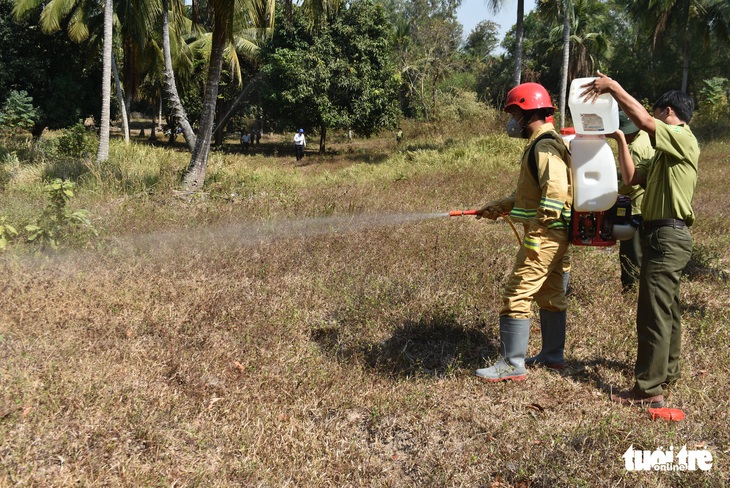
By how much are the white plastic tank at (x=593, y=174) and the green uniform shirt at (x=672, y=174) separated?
269 millimetres

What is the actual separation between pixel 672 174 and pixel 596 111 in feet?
2.01

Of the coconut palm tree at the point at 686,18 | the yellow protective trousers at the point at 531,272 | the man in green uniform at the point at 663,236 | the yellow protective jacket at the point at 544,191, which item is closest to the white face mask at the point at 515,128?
the yellow protective jacket at the point at 544,191

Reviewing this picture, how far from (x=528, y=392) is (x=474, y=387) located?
13.8 inches

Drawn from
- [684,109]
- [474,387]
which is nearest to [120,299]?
[474,387]

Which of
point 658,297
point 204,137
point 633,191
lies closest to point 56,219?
point 204,137

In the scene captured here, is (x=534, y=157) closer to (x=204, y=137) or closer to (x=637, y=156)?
(x=637, y=156)

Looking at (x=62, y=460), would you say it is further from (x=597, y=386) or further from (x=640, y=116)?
(x=640, y=116)

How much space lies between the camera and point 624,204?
3604 mm

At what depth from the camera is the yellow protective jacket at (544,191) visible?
350 centimetres

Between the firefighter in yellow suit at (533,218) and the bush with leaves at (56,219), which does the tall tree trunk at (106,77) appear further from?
the firefighter in yellow suit at (533,218)

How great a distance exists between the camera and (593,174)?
11.2 ft

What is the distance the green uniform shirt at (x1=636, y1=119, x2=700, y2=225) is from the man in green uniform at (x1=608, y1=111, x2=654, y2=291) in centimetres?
132

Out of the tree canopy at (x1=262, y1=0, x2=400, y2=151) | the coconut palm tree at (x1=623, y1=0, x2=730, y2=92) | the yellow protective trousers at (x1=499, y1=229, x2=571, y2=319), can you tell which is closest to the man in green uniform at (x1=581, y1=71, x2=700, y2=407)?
the yellow protective trousers at (x1=499, y1=229, x2=571, y2=319)

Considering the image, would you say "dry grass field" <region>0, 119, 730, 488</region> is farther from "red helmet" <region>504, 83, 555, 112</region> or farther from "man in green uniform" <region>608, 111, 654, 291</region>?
"red helmet" <region>504, 83, 555, 112</region>
